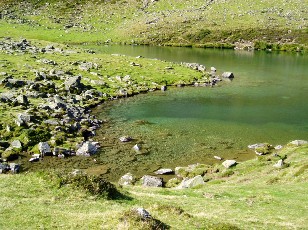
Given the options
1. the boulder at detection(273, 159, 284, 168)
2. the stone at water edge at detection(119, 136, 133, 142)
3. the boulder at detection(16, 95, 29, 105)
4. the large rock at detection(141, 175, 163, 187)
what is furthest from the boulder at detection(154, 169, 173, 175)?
the boulder at detection(16, 95, 29, 105)

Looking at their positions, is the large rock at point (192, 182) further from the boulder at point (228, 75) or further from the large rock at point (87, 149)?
the boulder at point (228, 75)

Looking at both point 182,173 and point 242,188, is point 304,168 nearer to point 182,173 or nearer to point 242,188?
point 242,188

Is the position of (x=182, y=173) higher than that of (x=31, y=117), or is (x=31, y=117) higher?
(x=31, y=117)

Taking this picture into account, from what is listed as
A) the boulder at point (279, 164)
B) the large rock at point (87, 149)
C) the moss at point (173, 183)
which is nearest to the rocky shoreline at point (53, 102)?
the large rock at point (87, 149)

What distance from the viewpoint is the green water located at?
4853cm

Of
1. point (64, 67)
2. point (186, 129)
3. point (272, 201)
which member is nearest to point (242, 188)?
point (272, 201)

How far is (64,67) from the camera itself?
9119 centimetres

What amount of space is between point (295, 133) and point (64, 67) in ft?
185

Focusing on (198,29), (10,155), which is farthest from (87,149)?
(198,29)

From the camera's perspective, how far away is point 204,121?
62.9 meters

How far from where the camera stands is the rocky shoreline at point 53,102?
4791 centimetres

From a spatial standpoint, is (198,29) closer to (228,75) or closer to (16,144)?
(228,75)

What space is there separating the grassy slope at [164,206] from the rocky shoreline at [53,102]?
2010 cm

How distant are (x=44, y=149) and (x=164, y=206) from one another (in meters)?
28.1
